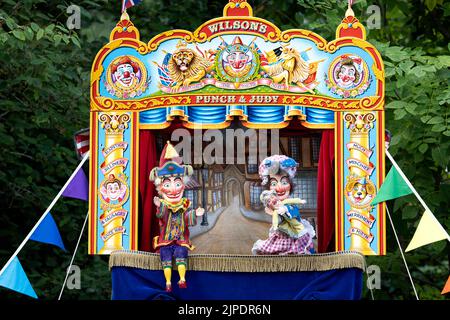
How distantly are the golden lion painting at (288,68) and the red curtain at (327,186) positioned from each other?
1.73 feet

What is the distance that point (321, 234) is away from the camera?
1127cm

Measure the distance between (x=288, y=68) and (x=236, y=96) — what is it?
1.72ft

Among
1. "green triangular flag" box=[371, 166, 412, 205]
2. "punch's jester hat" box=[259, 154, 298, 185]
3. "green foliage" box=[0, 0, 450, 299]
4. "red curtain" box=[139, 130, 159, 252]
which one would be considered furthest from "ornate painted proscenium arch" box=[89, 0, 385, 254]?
"green foliage" box=[0, 0, 450, 299]

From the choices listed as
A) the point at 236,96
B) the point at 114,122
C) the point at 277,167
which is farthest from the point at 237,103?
the point at 114,122

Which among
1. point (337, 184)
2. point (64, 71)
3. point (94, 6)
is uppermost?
point (94, 6)

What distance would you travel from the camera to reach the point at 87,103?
46.9 feet

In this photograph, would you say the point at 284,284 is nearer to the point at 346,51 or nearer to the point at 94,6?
the point at 346,51

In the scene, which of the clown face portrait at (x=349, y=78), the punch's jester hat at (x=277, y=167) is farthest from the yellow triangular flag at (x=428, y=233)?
the clown face portrait at (x=349, y=78)

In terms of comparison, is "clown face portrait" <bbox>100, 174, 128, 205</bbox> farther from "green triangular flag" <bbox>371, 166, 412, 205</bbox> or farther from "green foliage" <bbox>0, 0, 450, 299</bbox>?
"green triangular flag" <bbox>371, 166, 412, 205</bbox>

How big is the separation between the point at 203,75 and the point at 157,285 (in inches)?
75.8

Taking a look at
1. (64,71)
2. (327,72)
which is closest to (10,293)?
(64,71)

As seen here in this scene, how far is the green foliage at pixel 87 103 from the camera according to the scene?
1262 cm

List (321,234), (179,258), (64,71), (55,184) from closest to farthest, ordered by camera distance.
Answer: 1. (179,258)
2. (321,234)
3. (64,71)
4. (55,184)

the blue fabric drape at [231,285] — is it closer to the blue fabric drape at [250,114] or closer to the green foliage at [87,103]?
the blue fabric drape at [250,114]
